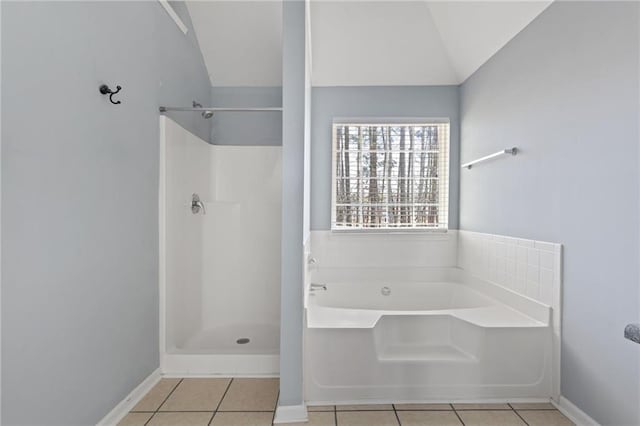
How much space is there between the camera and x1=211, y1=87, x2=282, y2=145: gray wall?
10.6 feet

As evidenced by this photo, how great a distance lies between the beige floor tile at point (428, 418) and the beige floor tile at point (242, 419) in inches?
28.2

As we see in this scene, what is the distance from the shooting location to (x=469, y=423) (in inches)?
69.9

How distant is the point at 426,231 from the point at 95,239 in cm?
255

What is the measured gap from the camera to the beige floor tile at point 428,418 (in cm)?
177

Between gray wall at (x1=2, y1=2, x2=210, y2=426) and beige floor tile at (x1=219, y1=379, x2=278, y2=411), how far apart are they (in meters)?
0.54

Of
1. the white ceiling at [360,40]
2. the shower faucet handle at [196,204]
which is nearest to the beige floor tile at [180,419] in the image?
the shower faucet handle at [196,204]

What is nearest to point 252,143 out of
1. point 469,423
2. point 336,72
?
point 336,72

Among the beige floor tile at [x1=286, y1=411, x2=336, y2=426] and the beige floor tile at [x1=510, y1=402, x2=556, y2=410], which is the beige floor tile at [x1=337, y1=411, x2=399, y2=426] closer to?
the beige floor tile at [x1=286, y1=411, x2=336, y2=426]

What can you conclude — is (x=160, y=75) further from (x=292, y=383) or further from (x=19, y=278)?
(x=292, y=383)

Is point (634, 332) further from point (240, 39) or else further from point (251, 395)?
point (240, 39)

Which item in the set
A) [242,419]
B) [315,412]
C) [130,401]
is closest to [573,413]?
[315,412]

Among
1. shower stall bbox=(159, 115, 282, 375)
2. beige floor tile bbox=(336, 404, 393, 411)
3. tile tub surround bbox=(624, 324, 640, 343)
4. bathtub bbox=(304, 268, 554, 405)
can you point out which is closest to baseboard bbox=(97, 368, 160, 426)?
shower stall bbox=(159, 115, 282, 375)

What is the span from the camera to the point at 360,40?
2.79 metres

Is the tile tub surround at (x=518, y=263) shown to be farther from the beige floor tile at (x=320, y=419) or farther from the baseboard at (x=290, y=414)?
the baseboard at (x=290, y=414)
